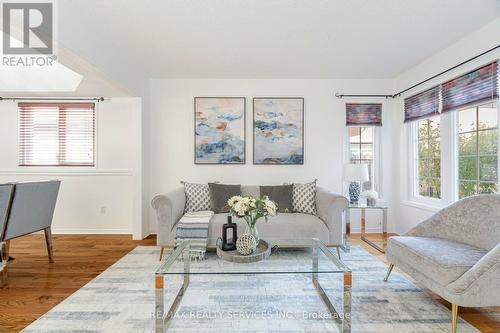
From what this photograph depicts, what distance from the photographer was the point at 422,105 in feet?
11.1

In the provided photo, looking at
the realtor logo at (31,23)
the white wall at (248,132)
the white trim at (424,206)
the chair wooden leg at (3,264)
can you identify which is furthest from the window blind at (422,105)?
the chair wooden leg at (3,264)

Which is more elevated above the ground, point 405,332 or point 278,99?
point 278,99

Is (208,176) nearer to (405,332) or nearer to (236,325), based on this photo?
(236,325)

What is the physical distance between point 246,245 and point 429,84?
10.4ft

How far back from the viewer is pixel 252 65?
3477 mm

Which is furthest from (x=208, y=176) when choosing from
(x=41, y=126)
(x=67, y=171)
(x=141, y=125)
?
(x=41, y=126)

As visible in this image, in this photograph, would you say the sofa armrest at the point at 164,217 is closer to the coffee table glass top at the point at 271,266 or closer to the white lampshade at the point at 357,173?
the coffee table glass top at the point at 271,266

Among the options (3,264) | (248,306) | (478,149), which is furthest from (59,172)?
(478,149)

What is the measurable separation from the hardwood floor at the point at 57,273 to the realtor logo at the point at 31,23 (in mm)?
2133

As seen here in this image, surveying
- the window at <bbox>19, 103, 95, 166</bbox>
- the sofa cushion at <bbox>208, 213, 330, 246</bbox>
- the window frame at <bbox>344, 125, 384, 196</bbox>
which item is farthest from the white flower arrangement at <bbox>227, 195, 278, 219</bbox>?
the window at <bbox>19, 103, 95, 166</bbox>

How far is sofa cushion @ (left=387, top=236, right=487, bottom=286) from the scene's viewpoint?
5.68 feet

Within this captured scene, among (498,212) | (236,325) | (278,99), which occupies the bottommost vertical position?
(236,325)

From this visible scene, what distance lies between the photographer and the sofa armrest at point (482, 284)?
1.60 metres

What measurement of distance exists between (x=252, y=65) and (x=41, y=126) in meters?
3.50
